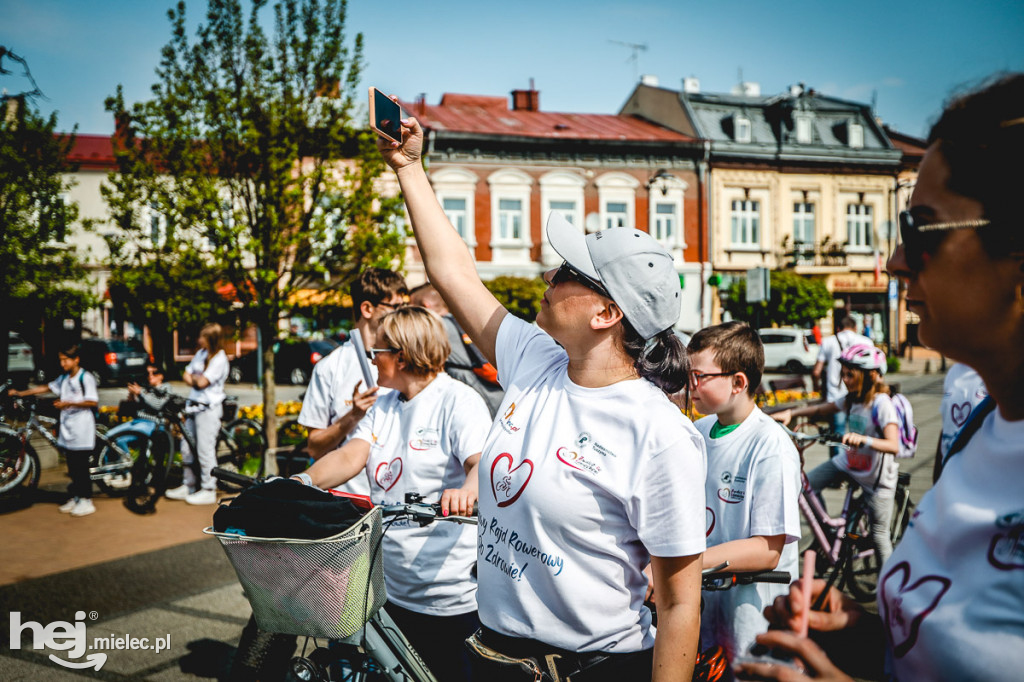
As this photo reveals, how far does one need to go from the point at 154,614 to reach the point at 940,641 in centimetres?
496

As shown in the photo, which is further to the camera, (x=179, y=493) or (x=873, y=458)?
(x=179, y=493)

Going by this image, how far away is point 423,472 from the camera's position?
283 cm

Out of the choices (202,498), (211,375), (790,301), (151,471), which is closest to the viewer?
(151,471)

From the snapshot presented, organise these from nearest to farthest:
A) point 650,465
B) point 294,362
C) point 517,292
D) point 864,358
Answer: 1. point 650,465
2. point 864,358
3. point 294,362
4. point 517,292

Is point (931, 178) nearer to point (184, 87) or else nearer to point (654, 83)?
point (184, 87)

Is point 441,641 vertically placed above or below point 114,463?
above

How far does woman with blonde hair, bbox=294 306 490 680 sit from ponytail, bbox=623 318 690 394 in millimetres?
893

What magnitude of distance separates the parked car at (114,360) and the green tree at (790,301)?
21.7 metres

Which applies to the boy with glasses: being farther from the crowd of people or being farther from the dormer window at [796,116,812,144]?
the dormer window at [796,116,812,144]

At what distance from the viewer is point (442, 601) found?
2750 millimetres

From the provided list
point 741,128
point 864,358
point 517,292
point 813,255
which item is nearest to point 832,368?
point 864,358

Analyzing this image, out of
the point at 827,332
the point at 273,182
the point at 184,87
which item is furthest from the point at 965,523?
the point at 827,332

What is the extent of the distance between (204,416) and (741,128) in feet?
96.3

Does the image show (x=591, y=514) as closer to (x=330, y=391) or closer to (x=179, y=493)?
(x=330, y=391)
